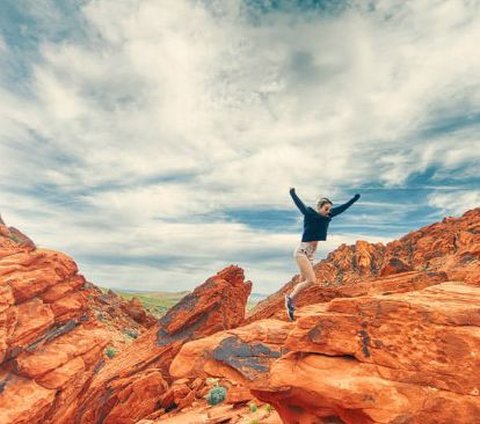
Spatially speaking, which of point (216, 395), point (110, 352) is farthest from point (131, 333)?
point (216, 395)

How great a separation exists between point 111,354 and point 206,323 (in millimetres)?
16230

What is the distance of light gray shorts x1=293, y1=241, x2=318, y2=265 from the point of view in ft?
45.8

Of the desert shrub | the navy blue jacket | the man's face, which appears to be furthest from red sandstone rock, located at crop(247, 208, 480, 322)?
the man's face

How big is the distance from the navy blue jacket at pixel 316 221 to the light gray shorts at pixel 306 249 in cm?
18

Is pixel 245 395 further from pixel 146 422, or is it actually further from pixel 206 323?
pixel 206 323

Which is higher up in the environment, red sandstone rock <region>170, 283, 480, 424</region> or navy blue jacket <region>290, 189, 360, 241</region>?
navy blue jacket <region>290, 189, 360, 241</region>

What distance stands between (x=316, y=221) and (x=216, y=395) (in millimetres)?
12305

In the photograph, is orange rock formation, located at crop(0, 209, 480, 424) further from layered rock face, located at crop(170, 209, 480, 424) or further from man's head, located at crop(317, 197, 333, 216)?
man's head, located at crop(317, 197, 333, 216)

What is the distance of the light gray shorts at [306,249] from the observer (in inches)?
550

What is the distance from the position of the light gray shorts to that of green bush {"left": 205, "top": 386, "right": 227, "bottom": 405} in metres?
10.9

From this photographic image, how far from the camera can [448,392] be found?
9.89m

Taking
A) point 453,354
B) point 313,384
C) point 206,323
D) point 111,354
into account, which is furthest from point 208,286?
point 453,354

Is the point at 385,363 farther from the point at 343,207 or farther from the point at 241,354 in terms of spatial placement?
the point at 241,354

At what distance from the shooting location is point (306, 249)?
14.0 metres
